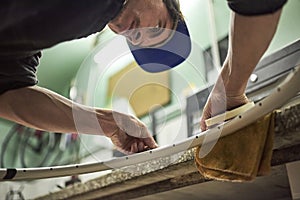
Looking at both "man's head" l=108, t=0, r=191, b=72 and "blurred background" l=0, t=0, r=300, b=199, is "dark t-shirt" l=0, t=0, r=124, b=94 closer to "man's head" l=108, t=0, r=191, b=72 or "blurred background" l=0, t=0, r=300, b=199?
"man's head" l=108, t=0, r=191, b=72

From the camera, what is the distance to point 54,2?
61 cm

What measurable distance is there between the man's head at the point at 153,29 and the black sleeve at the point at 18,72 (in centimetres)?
19

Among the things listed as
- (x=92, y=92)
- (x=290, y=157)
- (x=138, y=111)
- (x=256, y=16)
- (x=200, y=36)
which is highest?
(x=200, y=36)

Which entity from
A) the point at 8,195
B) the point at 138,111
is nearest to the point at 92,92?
A: the point at 138,111

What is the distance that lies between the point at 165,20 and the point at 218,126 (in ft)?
0.85

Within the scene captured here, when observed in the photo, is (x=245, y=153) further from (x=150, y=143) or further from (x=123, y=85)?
(x=123, y=85)

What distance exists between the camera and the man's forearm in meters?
0.94

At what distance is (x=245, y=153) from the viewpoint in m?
0.76

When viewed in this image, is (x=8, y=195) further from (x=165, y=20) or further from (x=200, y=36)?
(x=165, y=20)

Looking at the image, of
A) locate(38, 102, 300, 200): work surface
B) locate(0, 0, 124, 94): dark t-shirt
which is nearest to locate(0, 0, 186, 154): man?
locate(0, 0, 124, 94): dark t-shirt

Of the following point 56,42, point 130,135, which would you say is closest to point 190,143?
point 130,135

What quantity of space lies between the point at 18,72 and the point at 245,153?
0.49 m

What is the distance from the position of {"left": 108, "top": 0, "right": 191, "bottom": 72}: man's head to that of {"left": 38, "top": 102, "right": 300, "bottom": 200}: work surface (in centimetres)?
23

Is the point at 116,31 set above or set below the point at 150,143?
above
